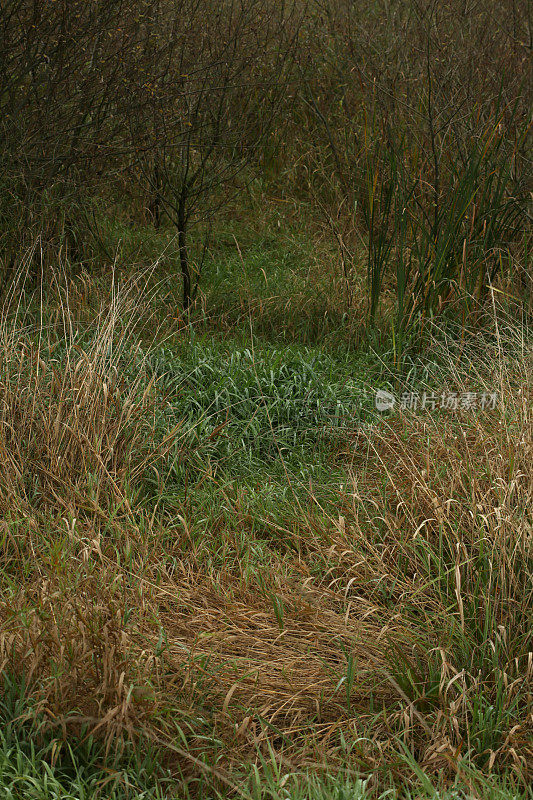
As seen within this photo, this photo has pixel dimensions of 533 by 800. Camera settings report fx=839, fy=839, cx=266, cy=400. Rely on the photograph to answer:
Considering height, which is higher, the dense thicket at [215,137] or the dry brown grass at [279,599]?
the dense thicket at [215,137]

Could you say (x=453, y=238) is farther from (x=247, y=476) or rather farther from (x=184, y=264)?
(x=247, y=476)

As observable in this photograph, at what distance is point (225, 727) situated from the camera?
2189 millimetres

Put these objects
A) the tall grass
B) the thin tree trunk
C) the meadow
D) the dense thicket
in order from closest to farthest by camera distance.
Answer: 1. the meadow
2. the tall grass
3. the dense thicket
4. the thin tree trunk

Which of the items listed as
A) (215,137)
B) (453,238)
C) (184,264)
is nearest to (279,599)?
(453,238)

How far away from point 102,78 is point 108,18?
0.34 meters

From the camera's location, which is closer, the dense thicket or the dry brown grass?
the dry brown grass

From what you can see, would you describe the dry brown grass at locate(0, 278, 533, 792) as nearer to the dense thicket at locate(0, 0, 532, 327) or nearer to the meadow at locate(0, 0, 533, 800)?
the meadow at locate(0, 0, 533, 800)

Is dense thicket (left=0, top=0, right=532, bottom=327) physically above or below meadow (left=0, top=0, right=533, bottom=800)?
above

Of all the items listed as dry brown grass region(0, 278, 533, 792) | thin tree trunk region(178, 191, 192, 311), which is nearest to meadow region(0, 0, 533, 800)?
dry brown grass region(0, 278, 533, 792)

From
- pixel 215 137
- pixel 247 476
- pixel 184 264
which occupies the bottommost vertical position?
pixel 247 476

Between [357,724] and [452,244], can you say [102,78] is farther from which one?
[357,724]

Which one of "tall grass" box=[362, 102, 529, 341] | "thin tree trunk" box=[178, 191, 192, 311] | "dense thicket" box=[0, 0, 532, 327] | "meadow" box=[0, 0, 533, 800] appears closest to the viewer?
"meadow" box=[0, 0, 533, 800]

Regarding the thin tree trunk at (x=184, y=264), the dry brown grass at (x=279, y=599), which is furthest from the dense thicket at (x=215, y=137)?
the dry brown grass at (x=279, y=599)

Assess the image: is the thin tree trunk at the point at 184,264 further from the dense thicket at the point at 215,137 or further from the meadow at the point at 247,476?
the meadow at the point at 247,476
